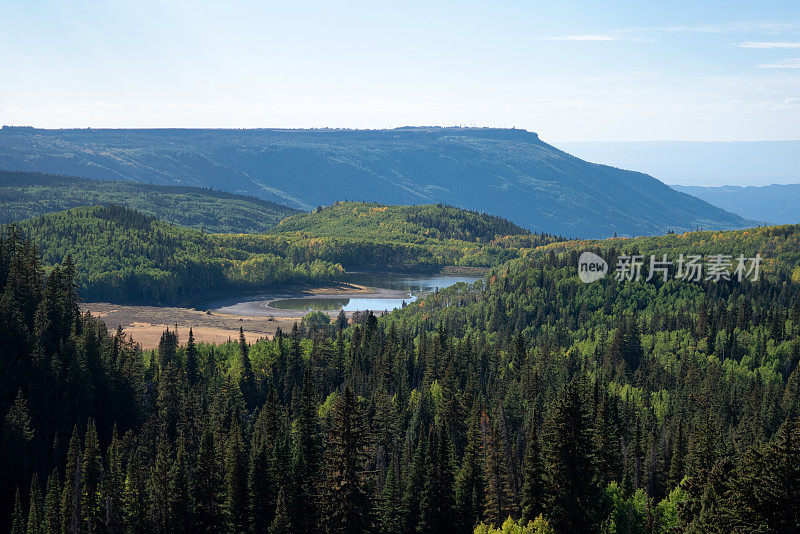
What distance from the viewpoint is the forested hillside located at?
255 feet

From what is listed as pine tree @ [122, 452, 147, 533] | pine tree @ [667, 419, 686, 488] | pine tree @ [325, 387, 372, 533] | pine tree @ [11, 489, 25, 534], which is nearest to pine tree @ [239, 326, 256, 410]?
pine tree @ [122, 452, 147, 533]

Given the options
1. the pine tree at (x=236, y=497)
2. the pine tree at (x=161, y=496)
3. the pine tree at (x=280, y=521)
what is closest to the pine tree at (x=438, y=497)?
the pine tree at (x=280, y=521)

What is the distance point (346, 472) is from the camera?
259ft

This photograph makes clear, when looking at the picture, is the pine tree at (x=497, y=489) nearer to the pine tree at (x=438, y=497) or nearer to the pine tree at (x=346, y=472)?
the pine tree at (x=438, y=497)

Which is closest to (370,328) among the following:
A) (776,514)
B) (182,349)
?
(182,349)

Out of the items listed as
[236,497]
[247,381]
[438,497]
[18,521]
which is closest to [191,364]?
[247,381]

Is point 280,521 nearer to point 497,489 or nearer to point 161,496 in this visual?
point 161,496

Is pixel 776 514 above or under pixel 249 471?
above

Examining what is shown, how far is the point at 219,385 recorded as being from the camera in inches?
5733

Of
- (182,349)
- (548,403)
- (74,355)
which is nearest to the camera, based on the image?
(548,403)

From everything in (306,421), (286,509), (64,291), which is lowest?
(286,509)

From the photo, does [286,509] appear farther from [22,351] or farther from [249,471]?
[22,351]

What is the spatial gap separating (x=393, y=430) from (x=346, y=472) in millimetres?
48596

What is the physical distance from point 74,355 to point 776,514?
11156 cm
